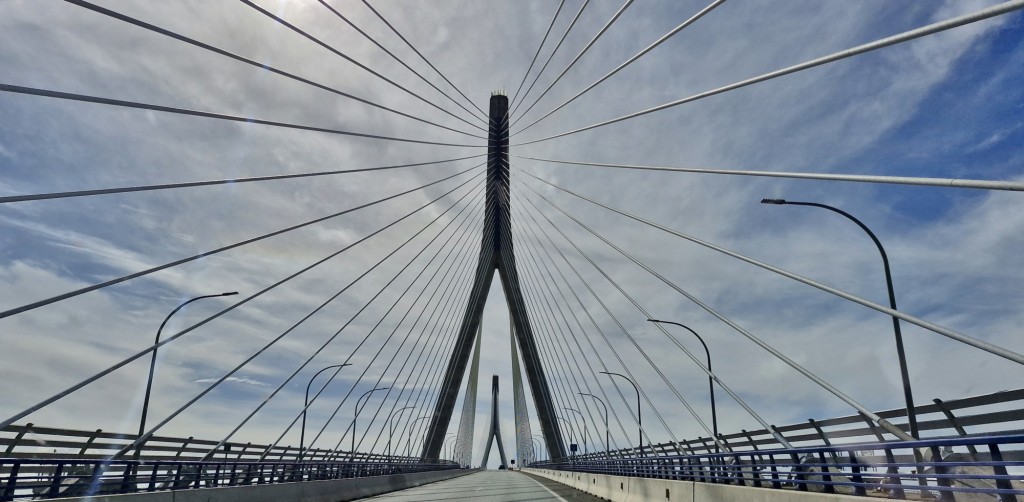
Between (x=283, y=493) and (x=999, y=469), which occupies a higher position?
(x=283, y=493)

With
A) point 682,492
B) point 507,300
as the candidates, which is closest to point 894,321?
point 682,492

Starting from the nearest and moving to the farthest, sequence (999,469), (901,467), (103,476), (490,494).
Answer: (999,469), (901,467), (103,476), (490,494)

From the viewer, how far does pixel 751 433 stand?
80.6 feet

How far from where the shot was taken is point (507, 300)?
2461 inches

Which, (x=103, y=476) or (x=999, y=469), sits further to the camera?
(x=103, y=476)

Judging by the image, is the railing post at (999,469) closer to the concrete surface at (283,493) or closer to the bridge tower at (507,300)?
the concrete surface at (283,493)

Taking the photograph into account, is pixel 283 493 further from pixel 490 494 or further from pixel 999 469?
pixel 999 469

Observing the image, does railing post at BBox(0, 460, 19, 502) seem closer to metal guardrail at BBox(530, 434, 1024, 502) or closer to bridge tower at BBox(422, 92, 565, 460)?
metal guardrail at BBox(530, 434, 1024, 502)

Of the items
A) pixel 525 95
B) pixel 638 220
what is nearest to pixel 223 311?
pixel 638 220

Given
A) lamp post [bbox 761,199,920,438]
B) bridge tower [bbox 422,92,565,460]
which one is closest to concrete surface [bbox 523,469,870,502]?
lamp post [bbox 761,199,920,438]

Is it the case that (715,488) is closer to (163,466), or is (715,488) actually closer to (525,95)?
(163,466)

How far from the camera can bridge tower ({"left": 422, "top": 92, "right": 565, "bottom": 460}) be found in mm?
47287

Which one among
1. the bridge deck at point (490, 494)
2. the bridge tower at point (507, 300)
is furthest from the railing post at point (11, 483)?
the bridge tower at point (507, 300)

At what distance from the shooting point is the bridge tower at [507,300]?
47287 mm
